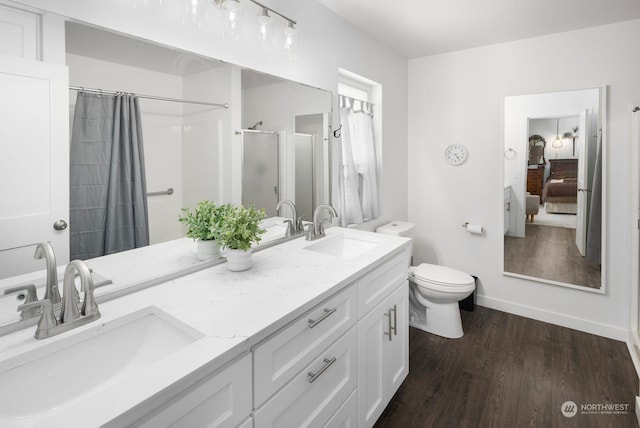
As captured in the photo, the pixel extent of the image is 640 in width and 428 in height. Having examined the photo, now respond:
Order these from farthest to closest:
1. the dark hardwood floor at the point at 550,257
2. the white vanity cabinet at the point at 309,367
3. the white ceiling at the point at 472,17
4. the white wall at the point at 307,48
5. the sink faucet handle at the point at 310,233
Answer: the dark hardwood floor at the point at 550,257, the white ceiling at the point at 472,17, the sink faucet handle at the point at 310,233, the white wall at the point at 307,48, the white vanity cabinet at the point at 309,367

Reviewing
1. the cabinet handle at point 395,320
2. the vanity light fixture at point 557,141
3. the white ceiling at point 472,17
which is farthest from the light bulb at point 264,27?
the vanity light fixture at point 557,141

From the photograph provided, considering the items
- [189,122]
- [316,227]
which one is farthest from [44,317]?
[316,227]

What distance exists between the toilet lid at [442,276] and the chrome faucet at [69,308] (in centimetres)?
221

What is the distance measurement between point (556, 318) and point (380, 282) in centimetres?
211

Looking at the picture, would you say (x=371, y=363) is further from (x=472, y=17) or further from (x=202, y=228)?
(x=472, y=17)

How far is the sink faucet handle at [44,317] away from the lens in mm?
889

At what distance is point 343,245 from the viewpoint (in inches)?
84.7

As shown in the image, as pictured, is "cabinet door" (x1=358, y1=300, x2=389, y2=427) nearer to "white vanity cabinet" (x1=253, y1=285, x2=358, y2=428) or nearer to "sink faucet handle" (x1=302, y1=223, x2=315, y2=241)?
"white vanity cabinet" (x1=253, y1=285, x2=358, y2=428)

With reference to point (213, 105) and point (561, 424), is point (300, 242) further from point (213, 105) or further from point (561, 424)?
point (561, 424)

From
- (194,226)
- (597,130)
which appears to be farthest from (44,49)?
(597,130)

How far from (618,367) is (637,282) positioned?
59 cm

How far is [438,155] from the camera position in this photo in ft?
11.0

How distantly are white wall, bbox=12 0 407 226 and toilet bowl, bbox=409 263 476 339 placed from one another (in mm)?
738

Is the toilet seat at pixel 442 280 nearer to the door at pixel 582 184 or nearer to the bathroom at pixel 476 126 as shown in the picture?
the bathroom at pixel 476 126
